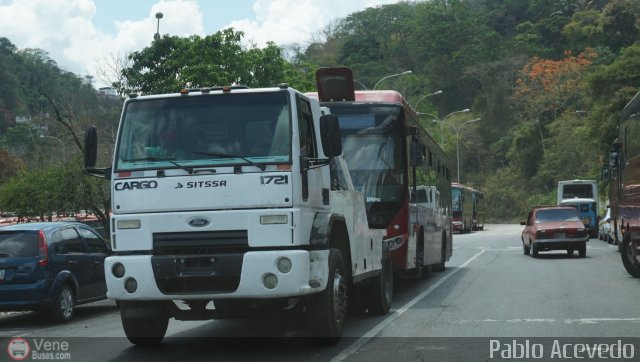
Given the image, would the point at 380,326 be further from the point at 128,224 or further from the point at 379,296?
the point at 128,224

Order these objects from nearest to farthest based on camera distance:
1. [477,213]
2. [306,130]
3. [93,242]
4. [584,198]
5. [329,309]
Answer: [329,309]
[306,130]
[93,242]
[584,198]
[477,213]

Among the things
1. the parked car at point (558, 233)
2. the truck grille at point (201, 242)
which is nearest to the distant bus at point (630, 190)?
the parked car at point (558, 233)

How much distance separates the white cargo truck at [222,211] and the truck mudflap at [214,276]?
0.03 feet

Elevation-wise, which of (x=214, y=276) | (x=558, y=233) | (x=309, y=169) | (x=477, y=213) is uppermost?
(x=309, y=169)

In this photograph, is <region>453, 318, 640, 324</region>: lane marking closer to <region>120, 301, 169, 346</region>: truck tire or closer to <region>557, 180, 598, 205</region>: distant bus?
<region>120, 301, 169, 346</region>: truck tire

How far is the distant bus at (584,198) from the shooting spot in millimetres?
48094

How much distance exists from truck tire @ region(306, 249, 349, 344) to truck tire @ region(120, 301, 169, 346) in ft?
5.18

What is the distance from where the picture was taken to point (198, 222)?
29.5 feet

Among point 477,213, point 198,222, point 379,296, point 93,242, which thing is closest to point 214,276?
point 198,222

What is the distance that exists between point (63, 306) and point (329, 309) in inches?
227

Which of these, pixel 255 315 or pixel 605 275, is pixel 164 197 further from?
pixel 605 275

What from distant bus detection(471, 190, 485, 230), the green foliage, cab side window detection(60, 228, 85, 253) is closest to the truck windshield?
cab side window detection(60, 228, 85, 253)

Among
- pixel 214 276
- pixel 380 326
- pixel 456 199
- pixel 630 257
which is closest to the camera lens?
pixel 214 276

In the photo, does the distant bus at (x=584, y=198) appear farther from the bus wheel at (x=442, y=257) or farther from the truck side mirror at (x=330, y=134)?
the truck side mirror at (x=330, y=134)
